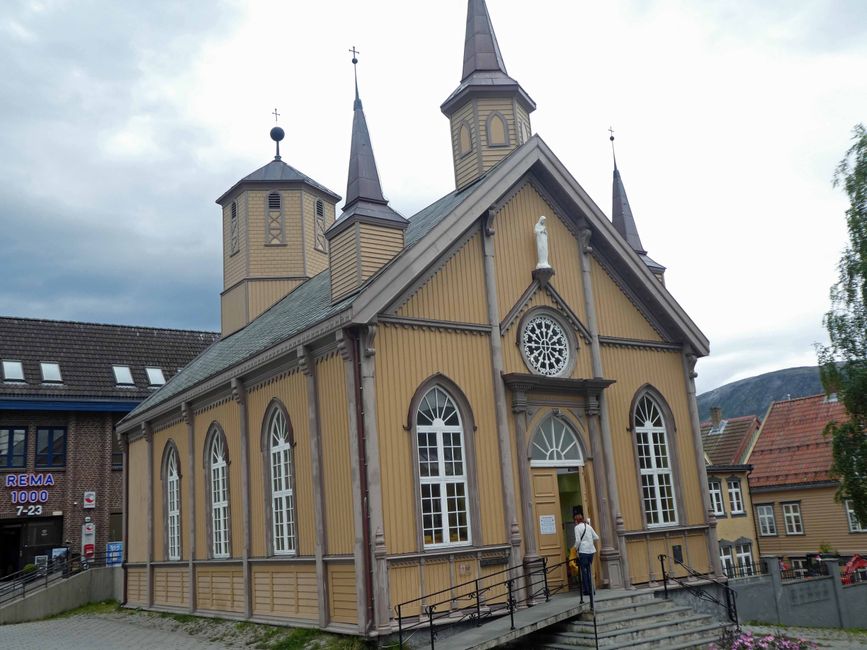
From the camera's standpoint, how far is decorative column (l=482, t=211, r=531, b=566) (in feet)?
53.1

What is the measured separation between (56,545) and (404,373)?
21.0 metres

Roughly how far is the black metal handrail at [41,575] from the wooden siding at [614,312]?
18.4 metres

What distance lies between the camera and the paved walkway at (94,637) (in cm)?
1806

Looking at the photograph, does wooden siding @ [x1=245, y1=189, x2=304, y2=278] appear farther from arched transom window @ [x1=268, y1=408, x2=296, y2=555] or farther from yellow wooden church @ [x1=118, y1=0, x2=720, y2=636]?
arched transom window @ [x1=268, y1=408, x2=296, y2=555]

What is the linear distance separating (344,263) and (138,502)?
13.1m

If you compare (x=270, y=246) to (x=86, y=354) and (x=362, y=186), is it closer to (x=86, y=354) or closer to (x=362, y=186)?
(x=86, y=354)

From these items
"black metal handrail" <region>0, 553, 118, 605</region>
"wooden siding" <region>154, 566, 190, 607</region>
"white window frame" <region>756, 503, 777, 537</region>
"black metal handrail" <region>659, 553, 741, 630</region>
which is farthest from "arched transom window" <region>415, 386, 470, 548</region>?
"white window frame" <region>756, 503, 777, 537</region>

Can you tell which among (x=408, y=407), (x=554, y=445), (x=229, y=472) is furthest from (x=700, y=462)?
(x=229, y=472)

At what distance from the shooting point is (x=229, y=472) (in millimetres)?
20031

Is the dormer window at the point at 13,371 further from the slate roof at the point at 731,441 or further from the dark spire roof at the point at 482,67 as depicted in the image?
the slate roof at the point at 731,441

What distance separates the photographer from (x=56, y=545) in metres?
31.0

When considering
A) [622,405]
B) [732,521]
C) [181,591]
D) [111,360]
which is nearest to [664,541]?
[622,405]

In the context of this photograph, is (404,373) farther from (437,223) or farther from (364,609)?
(364,609)

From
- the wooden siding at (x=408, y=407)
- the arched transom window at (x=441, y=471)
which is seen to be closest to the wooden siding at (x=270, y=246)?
the wooden siding at (x=408, y=407)
